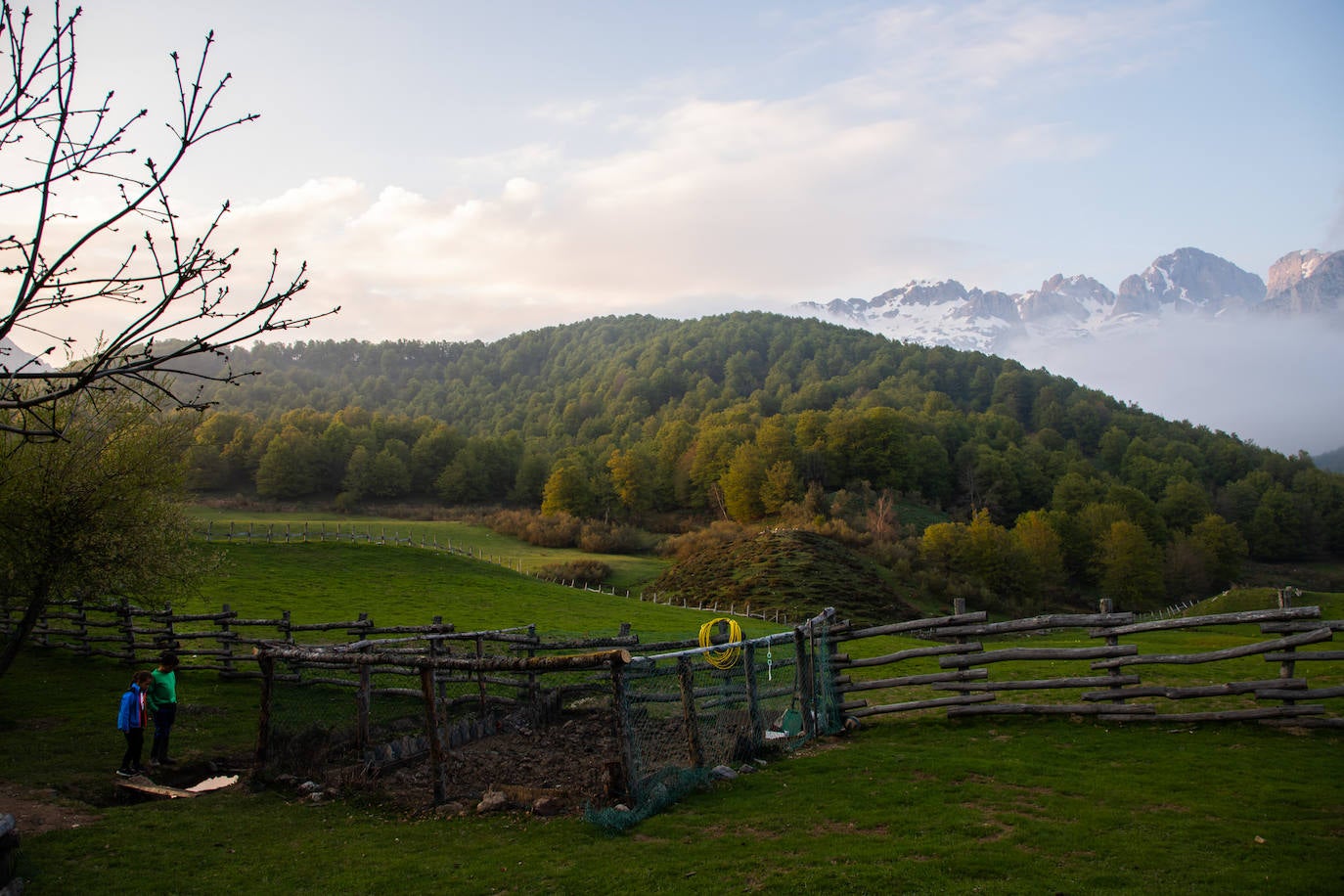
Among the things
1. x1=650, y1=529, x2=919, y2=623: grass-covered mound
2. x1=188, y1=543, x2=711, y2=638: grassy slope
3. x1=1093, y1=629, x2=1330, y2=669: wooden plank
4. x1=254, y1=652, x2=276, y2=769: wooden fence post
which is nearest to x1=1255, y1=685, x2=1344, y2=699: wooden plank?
x1=1093, y1=629, x2=1330, y2=669: wooden plank

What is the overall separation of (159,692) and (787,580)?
42041 mm

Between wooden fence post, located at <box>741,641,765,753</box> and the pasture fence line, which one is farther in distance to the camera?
the pasture fence line

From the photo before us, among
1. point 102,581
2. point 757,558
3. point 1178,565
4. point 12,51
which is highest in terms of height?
point 12,51

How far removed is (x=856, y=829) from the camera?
8.27 m

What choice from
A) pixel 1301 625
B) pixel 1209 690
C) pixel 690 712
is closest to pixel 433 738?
pixel 690 712

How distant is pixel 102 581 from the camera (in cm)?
1666

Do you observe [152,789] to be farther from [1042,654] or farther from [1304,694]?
[1304,694]

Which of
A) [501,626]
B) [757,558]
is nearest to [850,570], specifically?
[757,558]

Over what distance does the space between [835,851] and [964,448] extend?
11519cm

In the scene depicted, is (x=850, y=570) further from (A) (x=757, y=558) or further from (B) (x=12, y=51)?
(B) (x=12, y=51)

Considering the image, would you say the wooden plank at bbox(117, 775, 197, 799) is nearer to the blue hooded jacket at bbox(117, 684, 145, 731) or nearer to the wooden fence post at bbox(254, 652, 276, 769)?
the blue hooded jacket at bbox(117, 684, 145, 731)

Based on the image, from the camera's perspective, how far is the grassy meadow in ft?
23.0

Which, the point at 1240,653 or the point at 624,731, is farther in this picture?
the point at 1240,653

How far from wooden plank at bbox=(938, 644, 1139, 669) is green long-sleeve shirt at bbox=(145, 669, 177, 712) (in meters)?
12.5
